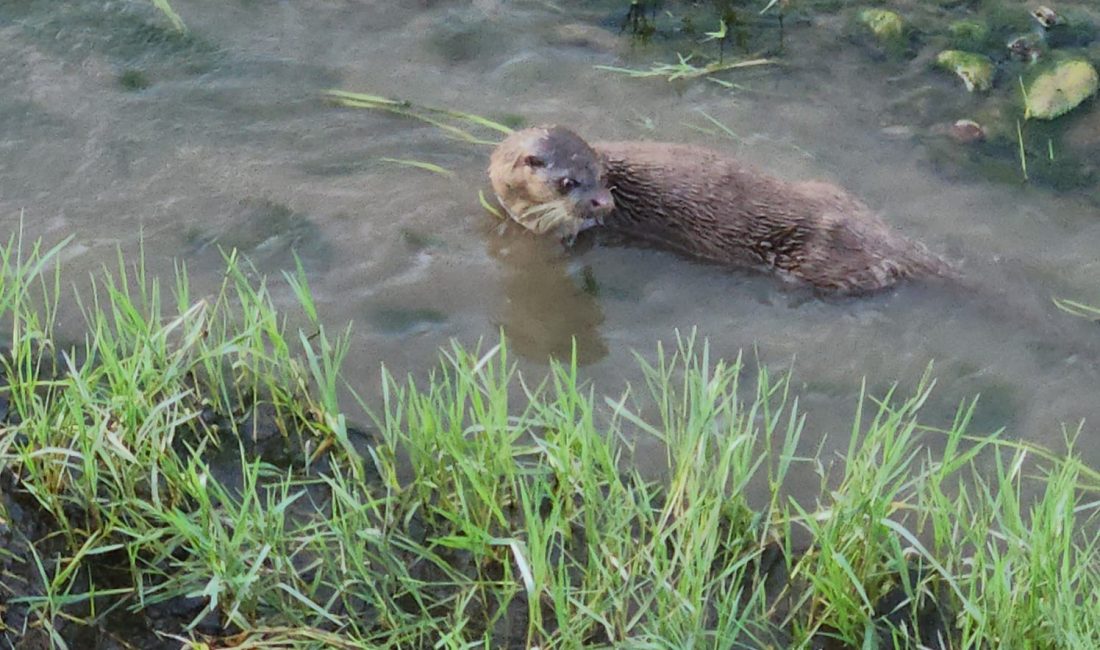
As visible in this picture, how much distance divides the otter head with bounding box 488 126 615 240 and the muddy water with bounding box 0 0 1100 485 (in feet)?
0.46

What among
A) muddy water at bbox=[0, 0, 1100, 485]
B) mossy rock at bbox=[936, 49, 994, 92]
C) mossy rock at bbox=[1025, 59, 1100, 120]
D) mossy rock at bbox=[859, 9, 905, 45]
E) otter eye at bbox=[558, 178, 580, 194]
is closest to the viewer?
muddy water at bbox=[0, 0, 1100, 485]

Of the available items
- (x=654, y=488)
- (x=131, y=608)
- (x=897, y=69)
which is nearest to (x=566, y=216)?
(x=654, y=488)

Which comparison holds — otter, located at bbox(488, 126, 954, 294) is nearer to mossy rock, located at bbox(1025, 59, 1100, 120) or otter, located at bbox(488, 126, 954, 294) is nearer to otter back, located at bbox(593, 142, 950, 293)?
otter back, located at bbox(593, 142, 950, 293)

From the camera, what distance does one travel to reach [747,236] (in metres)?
3.86

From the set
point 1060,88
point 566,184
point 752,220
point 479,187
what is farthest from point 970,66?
point 479,187

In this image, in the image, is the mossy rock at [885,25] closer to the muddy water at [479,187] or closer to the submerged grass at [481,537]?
the muddy water at [479,187]

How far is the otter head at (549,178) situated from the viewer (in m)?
3.78

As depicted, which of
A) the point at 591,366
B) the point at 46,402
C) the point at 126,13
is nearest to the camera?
the point at 46,402

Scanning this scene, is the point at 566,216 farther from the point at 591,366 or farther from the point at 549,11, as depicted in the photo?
the point at 549,11

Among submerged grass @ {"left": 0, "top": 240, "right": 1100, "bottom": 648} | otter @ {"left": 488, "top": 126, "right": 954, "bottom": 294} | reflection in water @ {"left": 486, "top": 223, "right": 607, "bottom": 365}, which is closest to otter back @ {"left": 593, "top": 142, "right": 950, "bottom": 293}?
otter @ {"left": 488, "top": 126, "right": 954, "bottom": 294}

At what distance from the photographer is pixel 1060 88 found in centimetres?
443

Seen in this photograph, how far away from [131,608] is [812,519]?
1430 mm

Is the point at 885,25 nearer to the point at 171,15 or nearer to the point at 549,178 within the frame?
the point at 549,178

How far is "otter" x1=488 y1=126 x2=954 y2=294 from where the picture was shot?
3.76 m
